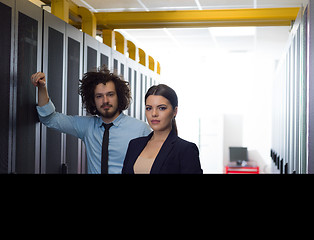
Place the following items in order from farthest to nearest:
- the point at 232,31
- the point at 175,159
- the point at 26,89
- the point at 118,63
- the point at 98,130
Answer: the point at 232,31 → the point at 118,63 → the point at 98,130 → the point at 26,89 → the point at 175,159

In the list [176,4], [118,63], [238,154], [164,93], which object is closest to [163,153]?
[164,93]

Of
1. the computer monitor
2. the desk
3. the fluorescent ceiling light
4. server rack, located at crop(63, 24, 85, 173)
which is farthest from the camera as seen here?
the computer monitor

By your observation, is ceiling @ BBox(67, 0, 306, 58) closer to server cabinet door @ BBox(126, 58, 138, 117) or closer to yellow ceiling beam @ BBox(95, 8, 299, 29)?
yellow ceiling beam @ BBox(95, 8, 299, 29)

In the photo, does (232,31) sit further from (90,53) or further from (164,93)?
(164,93)

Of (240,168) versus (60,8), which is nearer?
(60,8)

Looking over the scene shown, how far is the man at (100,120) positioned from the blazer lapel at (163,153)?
0.58 meters

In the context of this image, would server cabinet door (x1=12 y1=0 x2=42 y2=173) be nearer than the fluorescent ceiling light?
Yes

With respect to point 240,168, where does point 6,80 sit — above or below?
above

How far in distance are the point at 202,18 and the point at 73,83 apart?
1543 mm

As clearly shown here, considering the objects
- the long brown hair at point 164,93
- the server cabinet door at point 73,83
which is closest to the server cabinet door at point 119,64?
the server cabinet door at point 73,83

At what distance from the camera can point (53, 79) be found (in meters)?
2.14

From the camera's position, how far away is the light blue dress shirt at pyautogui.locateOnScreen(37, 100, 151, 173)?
6.32 feet

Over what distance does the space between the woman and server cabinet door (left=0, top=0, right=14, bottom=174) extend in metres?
0.61

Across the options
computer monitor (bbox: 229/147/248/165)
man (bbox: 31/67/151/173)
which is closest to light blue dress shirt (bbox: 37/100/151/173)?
man (bbox: 31/67/151/173)
